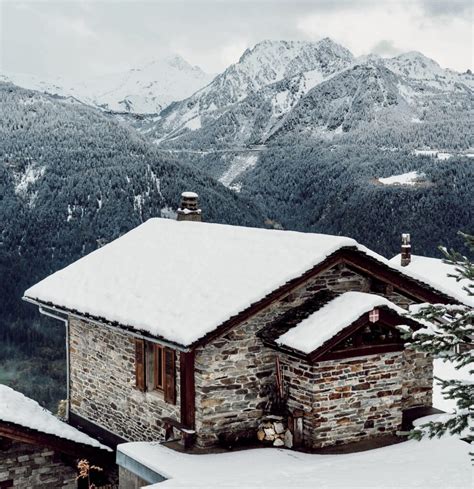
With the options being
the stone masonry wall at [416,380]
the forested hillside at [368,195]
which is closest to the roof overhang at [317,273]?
the stone masonry wall at [416,380]

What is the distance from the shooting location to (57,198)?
85750mm

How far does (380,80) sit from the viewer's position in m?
153

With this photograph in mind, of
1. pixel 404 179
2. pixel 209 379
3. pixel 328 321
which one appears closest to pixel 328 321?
pixel 328 321

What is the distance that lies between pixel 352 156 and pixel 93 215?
42189 mm

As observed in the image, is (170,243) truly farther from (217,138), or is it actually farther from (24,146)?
(217,138)

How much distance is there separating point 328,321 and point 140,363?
3639 mm

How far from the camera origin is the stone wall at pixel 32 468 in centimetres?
1478

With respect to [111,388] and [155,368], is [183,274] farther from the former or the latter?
[111,388]

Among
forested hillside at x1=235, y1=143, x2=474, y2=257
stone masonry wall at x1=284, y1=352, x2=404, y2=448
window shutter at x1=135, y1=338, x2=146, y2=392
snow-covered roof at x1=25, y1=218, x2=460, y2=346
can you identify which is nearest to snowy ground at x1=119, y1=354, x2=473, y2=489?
stone masonry wall at x1=284, y1=352, x2=404, y2=448

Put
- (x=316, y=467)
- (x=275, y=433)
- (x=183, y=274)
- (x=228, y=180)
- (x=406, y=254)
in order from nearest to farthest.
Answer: (x=316, y=467)
(x=275, y=433)
(x=183, y=274)
(x=406, y=254)
(x=228, y=180)

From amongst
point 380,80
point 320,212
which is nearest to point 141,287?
point 320,212

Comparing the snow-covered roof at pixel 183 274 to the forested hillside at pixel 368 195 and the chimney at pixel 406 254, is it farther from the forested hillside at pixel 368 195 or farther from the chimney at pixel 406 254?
the forested hillside at pixel 368 195

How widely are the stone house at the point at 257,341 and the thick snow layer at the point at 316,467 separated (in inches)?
22.0

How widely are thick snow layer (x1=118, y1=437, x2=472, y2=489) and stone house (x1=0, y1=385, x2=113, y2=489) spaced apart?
2426 mm
